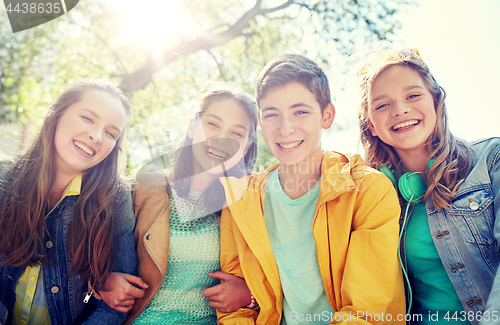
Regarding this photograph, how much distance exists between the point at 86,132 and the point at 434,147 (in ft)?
8.04

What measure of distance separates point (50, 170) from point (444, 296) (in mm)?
2678

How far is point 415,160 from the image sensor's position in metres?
2.09

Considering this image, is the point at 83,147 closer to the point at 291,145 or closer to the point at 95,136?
the point at 95,136

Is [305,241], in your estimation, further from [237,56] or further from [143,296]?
[237,56]

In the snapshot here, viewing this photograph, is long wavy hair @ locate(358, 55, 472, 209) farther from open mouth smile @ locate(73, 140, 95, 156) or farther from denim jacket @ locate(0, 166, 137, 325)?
open mouth smile @ locate(73, 140, 95, 156)

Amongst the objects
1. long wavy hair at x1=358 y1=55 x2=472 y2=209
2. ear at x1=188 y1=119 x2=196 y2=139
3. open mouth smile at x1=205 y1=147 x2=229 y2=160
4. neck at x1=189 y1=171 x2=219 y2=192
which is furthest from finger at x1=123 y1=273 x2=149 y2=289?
long wavy hair at x1=358 y1=55 x2=472 y2=209

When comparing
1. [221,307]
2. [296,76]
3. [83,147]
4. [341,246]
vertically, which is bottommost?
[221,307]

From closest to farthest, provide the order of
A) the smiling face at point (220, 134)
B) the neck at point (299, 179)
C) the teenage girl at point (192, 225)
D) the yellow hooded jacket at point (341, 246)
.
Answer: the yellow hooded jacket at point (341, 246)
the teenage girl at point (192, 225)
the neck at point (299, 179)
the smiling face at point (220, 134)

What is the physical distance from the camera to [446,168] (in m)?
1.86

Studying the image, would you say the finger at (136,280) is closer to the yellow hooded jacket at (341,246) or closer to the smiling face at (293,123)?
the yellow hooded jacket at (341,246)

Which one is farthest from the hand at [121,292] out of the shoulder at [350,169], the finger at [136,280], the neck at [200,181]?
the shoulder at [350,169]

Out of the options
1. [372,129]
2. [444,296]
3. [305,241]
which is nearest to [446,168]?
[372,129]

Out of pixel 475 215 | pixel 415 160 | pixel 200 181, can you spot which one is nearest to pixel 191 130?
pixel 200 181

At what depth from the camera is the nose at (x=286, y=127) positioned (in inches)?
80.6
